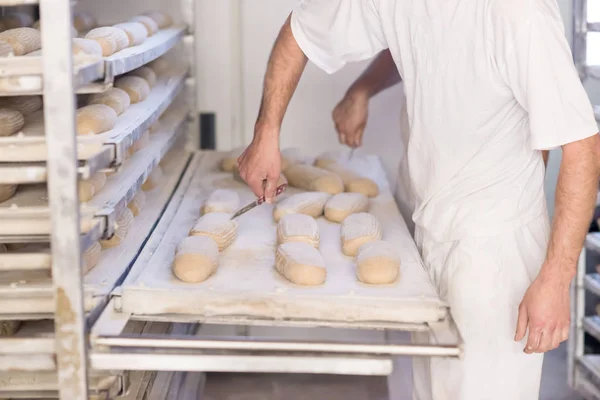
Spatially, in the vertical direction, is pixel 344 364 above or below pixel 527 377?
above

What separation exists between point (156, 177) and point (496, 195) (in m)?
1.02

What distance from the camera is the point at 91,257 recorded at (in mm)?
1525

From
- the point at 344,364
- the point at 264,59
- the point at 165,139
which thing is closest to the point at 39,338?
the point at 344,364

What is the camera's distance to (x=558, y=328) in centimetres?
147

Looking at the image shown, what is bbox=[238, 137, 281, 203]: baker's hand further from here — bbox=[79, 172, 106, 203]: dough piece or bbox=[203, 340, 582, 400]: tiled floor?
bbox=[203, 340, 582, 400]: tiled floor

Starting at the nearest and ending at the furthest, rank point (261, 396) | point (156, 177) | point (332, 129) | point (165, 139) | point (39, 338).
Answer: point (39, 338), point (165, 139), point (156, 177), point (261, 396), point (332, 129)

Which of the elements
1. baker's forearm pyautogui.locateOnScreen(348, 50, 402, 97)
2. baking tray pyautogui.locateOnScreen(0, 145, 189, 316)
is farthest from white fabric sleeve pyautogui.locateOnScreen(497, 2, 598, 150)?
baker's forearm pyautogui.locateOnScreen(348, 50, 402, 97)

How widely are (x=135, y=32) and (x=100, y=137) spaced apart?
622mm

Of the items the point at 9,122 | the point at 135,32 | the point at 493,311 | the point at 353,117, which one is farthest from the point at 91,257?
the point at 353,117

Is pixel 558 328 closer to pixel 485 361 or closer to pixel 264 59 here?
pixel 485 361

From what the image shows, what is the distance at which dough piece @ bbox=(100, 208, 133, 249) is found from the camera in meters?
1.67

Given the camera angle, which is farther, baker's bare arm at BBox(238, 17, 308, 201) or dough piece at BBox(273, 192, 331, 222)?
dough piece at BBox(273, 192, 331, 222)

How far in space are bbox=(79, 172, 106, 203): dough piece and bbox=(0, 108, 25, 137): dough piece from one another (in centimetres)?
16

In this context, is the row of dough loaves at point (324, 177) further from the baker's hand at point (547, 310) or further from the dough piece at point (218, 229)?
the baker's hand at point (547, 310)
